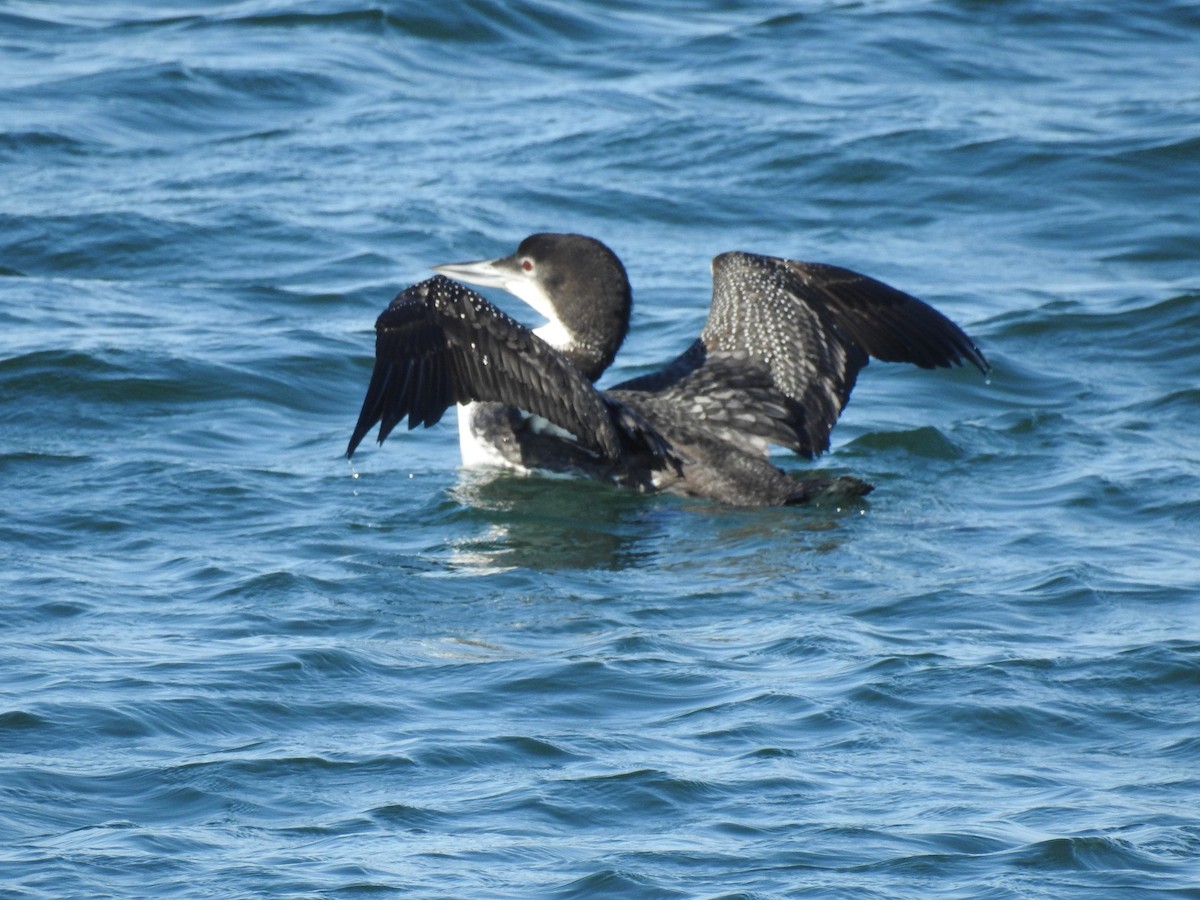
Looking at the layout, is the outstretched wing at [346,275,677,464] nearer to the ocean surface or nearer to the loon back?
the loon back

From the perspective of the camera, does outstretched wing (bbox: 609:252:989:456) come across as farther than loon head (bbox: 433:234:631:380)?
Yes

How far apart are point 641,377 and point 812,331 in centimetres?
67

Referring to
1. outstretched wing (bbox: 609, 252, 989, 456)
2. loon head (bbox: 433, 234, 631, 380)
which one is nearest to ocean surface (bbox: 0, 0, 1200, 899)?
outstretched wing (bbox: 609, 252, 989, 456)

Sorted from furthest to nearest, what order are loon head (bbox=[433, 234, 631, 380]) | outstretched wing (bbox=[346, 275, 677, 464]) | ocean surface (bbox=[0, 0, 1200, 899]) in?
loon head (bbox=[433, 234, 631, 380])
outstretched wing (bbox=[346, 275, 677, 464])
ocean surface (bbox=[0, 0, 1200, 899])

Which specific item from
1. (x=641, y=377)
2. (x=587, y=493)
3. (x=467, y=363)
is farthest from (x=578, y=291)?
(x=467, y=363)

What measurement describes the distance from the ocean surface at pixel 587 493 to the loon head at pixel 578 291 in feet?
1.92

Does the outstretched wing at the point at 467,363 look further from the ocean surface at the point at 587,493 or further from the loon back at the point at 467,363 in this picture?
the ocean surface at the point at 587,493

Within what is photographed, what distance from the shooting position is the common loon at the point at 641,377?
660 cm

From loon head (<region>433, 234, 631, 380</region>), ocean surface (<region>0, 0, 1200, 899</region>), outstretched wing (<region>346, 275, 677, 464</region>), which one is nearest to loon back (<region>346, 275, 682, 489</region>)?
outstretched wing (<region>346, 275, 677, 464</region>)

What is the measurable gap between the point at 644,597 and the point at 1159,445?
8.54 feet

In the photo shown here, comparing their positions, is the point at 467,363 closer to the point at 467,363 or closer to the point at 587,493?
the point at 467,363

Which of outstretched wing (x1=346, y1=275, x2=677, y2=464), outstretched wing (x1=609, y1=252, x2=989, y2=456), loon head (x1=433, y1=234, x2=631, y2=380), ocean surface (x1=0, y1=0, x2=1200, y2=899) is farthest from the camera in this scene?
outstretched wing (x1=609, y1=252, x2=989, y2=456)

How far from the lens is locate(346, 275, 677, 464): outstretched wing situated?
6.55 m

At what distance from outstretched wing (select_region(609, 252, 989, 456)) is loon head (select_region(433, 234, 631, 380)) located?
0.80ft
